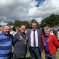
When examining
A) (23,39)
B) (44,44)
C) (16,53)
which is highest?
(23,39)

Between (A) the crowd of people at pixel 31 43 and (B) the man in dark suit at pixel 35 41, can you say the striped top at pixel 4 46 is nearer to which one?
(A) the crowd of people at pixel 31 43

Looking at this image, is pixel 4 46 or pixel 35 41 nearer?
pixel 4 46

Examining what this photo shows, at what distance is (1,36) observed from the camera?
6.87ft

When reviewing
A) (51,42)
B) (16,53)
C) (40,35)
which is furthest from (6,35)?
(51,42)

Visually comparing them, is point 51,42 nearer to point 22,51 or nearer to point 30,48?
point 30,48

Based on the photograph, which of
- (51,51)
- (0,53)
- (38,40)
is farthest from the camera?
(38,40)

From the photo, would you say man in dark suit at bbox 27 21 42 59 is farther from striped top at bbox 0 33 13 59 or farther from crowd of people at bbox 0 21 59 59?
striped top at bbox 0 33 13 59

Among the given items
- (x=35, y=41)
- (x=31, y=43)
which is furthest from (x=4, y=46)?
(x=35, y=41)

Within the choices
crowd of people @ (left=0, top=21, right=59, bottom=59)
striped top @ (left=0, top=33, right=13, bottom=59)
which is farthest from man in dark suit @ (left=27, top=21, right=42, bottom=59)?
striped top @ (left=0, top=33, right=13, bottom=59)

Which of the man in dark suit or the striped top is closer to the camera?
the striped top

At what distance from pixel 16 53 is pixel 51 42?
1.22 meters

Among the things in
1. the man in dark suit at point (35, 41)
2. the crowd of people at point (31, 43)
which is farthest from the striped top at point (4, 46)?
the man in dark suit at point (35, 41)

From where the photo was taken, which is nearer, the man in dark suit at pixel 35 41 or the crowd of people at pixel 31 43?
the crowd of people at pixel 31 43

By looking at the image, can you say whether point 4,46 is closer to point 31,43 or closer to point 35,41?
point 31,43
